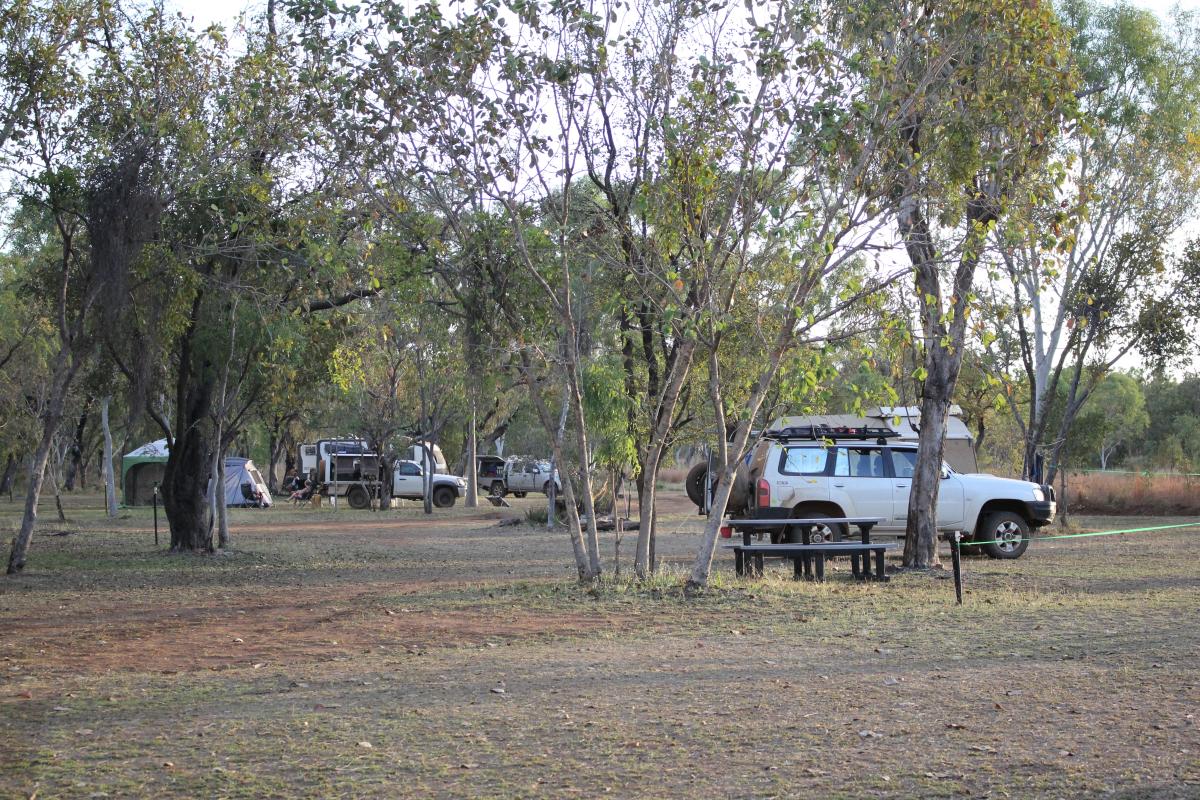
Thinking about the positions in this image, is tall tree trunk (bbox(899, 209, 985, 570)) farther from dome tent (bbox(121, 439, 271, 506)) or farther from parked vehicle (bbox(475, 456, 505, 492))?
parked vehicle (bbox(475, 456, 505, 492))

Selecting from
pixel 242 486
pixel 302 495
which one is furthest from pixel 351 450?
pixel 242 486

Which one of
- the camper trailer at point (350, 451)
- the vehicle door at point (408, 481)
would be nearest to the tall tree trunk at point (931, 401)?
the camper trailer at point (350, 451)

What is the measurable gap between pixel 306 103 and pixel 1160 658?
30.7 ft

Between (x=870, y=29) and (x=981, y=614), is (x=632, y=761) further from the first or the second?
(x=870, y=29)

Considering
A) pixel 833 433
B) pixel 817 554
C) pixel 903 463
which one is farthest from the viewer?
pixel 903 463

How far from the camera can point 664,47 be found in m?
12.3

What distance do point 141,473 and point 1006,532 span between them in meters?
33.1

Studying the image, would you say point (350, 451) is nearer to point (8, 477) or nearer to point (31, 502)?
point (8, 477)

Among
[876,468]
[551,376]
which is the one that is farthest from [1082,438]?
[551,376]

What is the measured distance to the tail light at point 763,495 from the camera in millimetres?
17984

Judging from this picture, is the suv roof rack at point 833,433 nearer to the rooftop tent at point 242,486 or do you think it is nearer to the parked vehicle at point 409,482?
the parked vehicle at point 409,482

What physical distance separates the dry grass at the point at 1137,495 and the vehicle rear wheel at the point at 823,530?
19.5 meters

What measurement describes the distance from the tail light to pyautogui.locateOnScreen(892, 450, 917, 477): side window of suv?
222cm

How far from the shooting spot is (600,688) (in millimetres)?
7832
